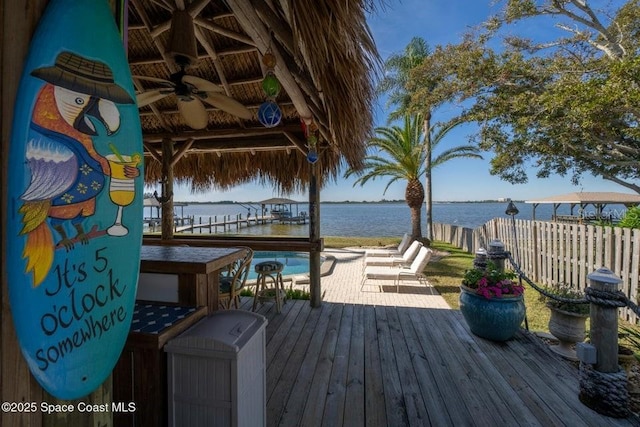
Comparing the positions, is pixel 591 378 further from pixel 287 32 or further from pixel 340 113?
pixel 287 32

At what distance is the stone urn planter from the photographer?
9.38ft

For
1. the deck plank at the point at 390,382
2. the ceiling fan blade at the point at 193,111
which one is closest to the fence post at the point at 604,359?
the deck plank at the point at 390,382

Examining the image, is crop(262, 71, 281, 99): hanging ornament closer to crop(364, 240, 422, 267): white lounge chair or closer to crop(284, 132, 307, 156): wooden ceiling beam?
crop(284, 132, 307, 156): wooden ceiling beam

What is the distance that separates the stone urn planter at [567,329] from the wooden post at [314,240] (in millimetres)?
2974

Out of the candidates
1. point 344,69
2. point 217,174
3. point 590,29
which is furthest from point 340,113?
point 590,29

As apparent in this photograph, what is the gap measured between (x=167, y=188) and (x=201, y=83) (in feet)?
11.3

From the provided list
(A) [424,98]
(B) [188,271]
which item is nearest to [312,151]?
(B) [188,271]

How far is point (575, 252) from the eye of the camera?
16.4 feet

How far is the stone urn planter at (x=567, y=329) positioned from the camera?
9.38 feet

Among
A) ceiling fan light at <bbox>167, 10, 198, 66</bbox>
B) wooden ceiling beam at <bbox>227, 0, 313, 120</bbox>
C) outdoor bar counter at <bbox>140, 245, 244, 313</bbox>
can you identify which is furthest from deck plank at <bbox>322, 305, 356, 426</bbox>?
ceiling fan light at <bbox>167, 10, 198, 66</bbox>

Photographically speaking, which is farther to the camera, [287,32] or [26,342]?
[287,32]

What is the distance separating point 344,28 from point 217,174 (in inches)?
205

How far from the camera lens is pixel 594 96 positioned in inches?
251

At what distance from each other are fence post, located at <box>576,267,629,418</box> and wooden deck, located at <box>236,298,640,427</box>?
10 centimetres
